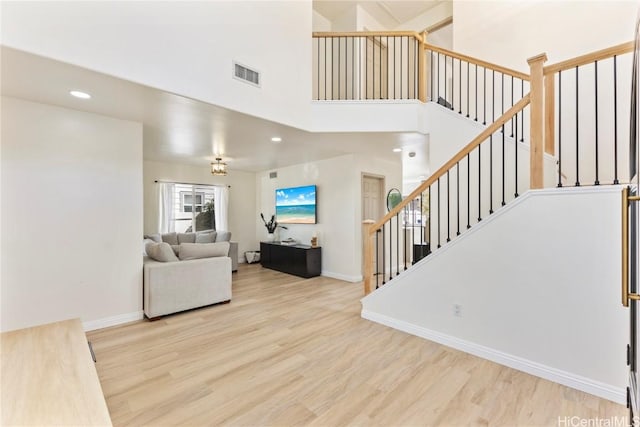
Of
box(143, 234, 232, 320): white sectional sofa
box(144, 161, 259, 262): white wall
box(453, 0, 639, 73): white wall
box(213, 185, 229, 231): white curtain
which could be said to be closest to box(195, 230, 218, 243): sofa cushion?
box(213, 185, 229, 231): white curtain

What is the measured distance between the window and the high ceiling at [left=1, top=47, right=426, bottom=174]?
0.84 meters

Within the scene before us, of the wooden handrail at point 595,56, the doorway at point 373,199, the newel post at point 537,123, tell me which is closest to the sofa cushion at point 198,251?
the doorway at point 373,199

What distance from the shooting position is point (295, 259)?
19.1 ft

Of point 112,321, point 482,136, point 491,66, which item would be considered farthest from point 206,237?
point 491,66

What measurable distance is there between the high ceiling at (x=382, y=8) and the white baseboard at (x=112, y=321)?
5878 millimetres

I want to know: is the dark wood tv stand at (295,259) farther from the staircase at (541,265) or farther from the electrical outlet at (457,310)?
the electrical outlet at (457,310)

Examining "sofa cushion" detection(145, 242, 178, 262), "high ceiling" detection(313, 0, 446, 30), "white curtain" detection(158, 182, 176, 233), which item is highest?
"high ceiling" detection(313, 0, 446, 30)

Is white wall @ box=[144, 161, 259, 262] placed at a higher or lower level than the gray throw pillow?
higher

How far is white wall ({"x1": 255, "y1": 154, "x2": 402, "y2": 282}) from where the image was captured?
5398 millimetres

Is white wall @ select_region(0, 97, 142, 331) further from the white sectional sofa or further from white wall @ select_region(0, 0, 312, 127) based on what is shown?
white wall @ select_region(0, 0, 312, 127)

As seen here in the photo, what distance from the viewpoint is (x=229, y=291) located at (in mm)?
4082

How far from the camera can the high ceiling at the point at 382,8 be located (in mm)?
5309

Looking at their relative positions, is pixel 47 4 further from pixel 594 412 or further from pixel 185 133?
pixel 594 412

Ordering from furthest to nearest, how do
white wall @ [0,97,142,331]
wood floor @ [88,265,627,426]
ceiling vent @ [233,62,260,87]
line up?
1. ceiling vent @ [233,62,260,87]
2. white wall @ [0,97,142,331]
3. wood floor @ [88,265,627,426]
